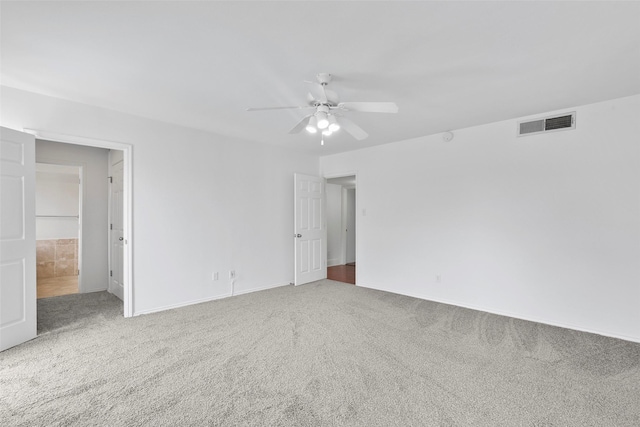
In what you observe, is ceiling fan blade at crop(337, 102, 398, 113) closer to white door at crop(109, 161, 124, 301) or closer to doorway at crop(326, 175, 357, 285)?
white door at crop(109, 161, 124, 301)

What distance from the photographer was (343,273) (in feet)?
21.2

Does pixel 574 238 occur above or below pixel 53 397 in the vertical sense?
above

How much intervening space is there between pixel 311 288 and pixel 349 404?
3.10m

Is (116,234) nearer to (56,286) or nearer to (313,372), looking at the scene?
(56,286)

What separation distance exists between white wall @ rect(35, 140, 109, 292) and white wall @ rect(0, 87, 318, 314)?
184cm

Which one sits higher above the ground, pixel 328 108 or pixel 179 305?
pixel 328 108

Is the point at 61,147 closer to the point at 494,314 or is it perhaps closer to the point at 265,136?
the point at 265,136

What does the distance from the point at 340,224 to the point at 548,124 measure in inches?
198

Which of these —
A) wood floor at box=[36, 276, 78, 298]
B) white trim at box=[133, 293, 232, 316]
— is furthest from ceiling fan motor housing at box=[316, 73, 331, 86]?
wood floor at box=[36, 276, 78, 298]

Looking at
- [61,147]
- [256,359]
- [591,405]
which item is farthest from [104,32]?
[591,405]

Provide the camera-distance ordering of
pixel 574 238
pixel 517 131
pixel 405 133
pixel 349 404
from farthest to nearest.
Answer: pixel 405 133 < pixel 517 131 < pixel 574 238 < pixel 349 404

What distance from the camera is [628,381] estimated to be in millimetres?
2221

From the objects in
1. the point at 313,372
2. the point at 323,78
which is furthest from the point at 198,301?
the point at 323,78

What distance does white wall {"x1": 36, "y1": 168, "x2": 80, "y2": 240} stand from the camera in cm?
595
